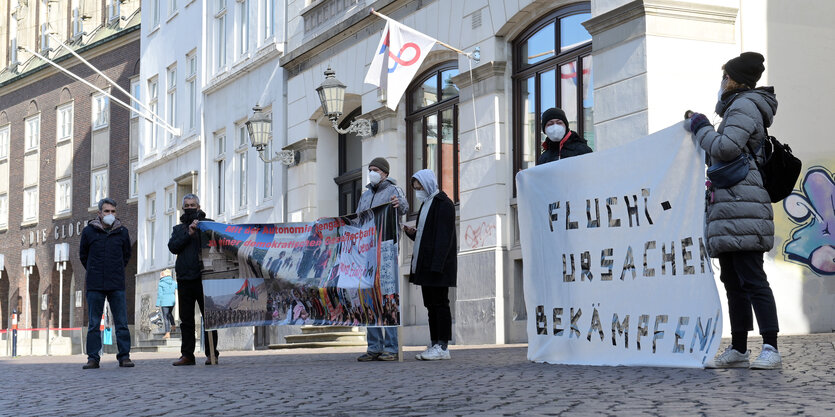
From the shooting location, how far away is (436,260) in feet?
39.0

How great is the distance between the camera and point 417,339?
20.4 metres

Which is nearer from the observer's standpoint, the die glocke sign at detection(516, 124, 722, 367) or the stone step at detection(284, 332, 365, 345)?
the die glocke sign at detection(516, 124, 722, 367)

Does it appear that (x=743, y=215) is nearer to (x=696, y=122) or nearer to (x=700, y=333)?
(x=696, y=122)

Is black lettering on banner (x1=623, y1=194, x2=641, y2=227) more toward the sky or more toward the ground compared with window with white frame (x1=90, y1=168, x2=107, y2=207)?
more toward the ground

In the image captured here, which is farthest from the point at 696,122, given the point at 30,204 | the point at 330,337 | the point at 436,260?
the point at 30,204

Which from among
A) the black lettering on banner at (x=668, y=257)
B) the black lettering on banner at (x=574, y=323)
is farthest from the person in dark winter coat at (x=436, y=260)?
the black lettering on banner at (x=668, y=257)

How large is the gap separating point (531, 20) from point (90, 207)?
29606mm

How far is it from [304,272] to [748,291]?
5.92 m

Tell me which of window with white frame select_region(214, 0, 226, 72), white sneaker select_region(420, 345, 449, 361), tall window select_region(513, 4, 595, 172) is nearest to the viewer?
white sneaker select_region(420, 345, 449, 361)

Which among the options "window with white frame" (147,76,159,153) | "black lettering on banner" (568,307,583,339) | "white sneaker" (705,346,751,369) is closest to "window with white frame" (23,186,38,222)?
"window with white frame" (147,76,159,153)

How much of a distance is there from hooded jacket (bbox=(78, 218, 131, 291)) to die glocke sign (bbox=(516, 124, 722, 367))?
4.93 meters

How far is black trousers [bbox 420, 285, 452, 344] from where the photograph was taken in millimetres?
12000

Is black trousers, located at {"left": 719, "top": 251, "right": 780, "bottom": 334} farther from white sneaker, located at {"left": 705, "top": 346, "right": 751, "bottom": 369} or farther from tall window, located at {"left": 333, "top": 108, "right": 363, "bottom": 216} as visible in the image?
tall window, located at {"left": 333, "top": 108, "right": 363, "bottom": 216}

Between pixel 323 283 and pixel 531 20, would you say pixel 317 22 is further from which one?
pixel 323 283
